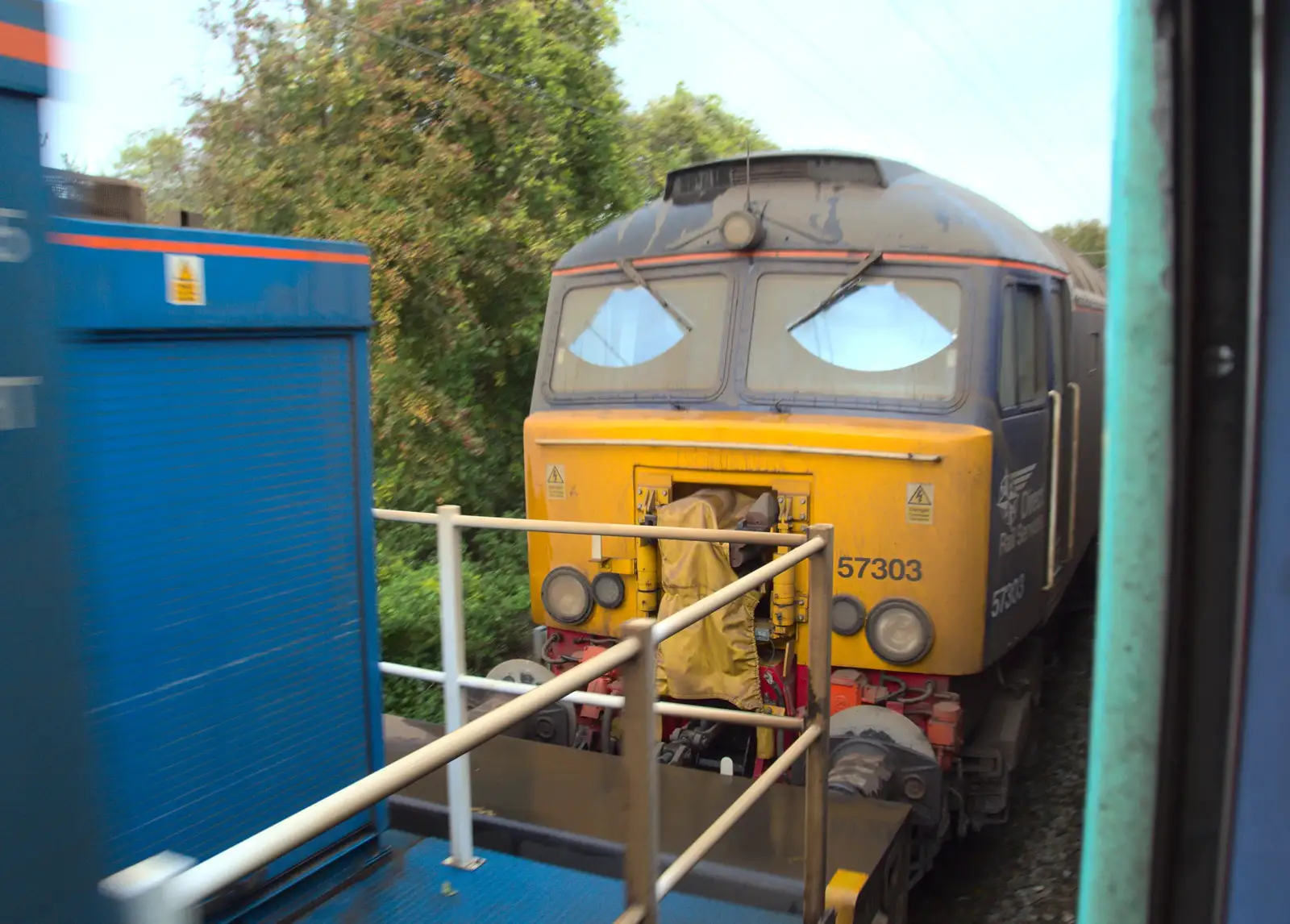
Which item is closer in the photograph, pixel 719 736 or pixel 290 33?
pixel 719 736

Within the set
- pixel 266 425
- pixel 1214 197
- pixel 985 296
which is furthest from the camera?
pixel 985 296

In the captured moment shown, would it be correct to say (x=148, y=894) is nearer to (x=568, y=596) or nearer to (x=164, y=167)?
(x=568, y=596)

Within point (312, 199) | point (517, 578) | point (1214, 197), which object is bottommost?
point (517, 578)

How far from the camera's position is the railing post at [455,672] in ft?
9.11

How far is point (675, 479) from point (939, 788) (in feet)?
5.57

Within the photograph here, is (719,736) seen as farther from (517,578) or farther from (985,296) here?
(517,578)

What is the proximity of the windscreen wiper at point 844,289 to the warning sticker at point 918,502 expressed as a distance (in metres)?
0.92

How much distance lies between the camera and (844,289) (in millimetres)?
4500

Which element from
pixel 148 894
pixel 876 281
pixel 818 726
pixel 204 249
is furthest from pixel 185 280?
pixel 876 281

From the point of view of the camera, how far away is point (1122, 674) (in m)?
0.91

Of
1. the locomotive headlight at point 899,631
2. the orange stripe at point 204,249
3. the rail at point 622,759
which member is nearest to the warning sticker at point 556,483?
the locomotive headlight at point 899,631

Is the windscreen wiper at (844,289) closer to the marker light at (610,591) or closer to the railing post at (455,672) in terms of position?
the marker light at (610,591)

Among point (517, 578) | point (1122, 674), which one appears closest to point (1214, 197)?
point (1122, 674)

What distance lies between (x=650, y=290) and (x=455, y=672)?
8.51 feet
